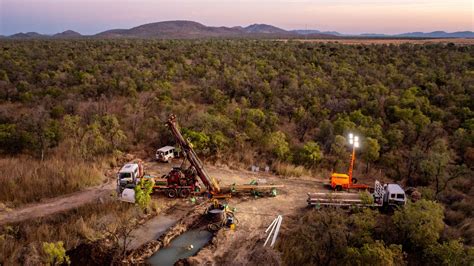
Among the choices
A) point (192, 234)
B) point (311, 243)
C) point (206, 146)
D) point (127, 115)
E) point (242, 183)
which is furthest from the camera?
point (127, 115)

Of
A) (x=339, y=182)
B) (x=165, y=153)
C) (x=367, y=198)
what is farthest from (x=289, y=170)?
(x=165, y=153)

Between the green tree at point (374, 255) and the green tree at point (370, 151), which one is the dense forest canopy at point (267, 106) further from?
the green tree at point (374, 255)

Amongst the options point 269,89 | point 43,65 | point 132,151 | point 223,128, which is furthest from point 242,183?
point 43,65

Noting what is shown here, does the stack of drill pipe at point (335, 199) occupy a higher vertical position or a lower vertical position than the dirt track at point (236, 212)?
higher

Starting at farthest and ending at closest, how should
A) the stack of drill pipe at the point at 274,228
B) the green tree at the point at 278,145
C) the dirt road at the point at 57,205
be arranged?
the green tree at the point at 278,145 < the dirt road at the point at 57,205 < the stack of drill pipe at the point at 274,228

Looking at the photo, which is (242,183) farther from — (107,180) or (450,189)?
(450,189)

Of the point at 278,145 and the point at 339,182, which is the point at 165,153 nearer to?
the point at 278,145

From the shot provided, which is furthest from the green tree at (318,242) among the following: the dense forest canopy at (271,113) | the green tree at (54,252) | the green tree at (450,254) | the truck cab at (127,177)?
the truck cab at (127,177)
